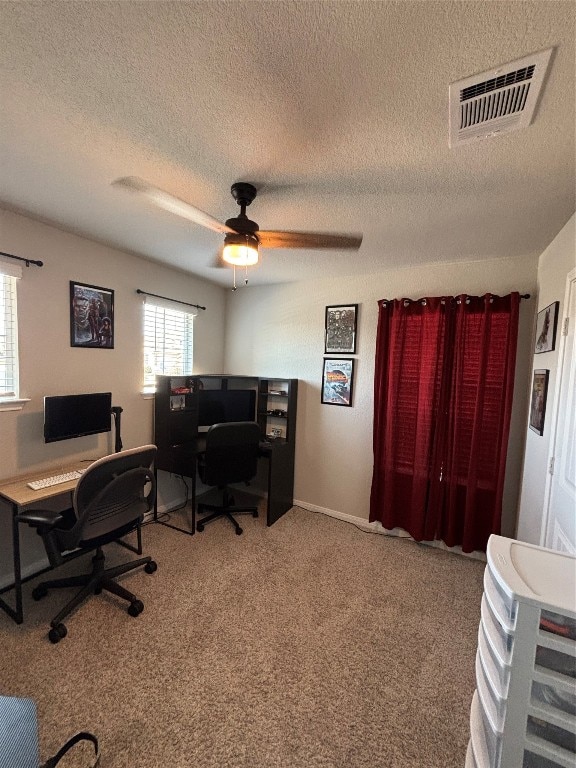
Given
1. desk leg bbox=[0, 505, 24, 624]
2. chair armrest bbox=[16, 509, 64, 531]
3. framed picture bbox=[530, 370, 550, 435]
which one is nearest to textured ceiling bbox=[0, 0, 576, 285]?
framed picture bbox=[530, 370, 550, 435]

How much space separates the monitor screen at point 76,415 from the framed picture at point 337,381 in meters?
2.02

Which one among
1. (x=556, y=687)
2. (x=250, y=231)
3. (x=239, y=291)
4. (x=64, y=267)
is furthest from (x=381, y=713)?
(x=239, y=291)

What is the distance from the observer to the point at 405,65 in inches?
36.5

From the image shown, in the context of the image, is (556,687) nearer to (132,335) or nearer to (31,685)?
(31,685)

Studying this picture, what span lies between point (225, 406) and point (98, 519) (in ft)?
5.88

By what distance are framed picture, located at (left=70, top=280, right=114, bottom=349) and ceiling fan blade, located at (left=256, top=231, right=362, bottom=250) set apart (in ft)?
5.22

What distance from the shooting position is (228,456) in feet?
9.33

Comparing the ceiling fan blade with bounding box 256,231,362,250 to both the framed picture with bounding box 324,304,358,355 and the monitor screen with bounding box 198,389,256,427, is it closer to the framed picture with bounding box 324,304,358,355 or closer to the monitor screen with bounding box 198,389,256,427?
the framed picture with bounding box 324,304,358,355

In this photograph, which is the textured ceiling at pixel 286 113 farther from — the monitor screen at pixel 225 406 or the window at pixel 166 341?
the monitor screen at pixel 225 406

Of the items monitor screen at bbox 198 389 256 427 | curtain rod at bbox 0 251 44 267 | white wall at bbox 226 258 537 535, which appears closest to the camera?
curtain rod at bbox 0 251 44 267

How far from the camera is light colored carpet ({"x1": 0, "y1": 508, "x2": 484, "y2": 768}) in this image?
127 cm

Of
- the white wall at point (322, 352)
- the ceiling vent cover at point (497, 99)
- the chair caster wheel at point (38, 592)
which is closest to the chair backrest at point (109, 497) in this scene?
the chair caster wheel at point (38, 592)

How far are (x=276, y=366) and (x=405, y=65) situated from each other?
282 centimetres

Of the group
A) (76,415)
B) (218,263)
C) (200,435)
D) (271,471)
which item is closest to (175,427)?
(200,435)
